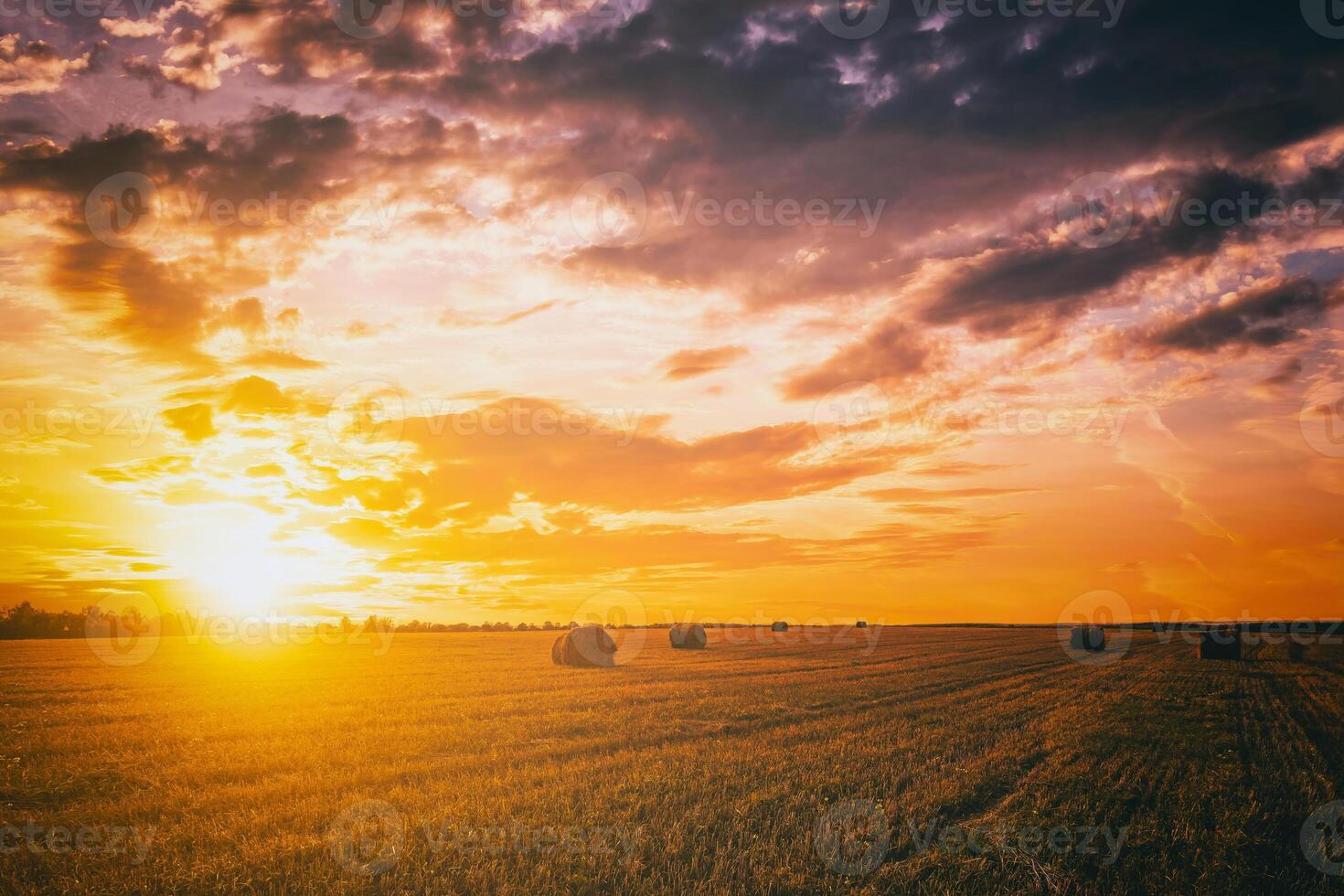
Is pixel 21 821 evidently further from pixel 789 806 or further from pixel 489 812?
pixel 789 806

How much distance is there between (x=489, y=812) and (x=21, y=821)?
6.34 m

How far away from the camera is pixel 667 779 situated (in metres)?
10.7

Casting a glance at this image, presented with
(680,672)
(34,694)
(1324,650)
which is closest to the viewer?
(34,694)

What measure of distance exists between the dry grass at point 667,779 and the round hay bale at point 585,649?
8.90 metres

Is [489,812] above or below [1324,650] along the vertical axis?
above

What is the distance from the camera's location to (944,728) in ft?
A: 50.2

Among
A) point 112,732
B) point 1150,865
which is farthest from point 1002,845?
point 112,732

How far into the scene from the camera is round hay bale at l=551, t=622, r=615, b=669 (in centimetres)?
3269

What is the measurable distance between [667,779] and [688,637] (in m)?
35.1

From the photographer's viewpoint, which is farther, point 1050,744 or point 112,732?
point 112,732
